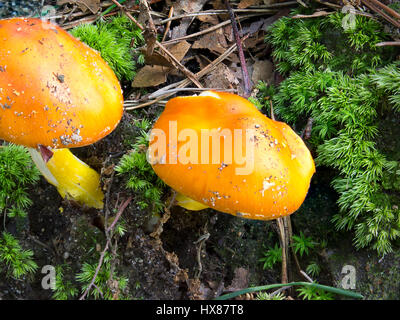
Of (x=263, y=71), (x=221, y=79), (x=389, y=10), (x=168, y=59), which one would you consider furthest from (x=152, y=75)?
(x=389, y=10)

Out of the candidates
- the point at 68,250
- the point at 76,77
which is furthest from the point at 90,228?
the point at 76,77

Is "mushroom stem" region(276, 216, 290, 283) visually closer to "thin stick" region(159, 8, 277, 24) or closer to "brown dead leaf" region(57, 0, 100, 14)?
"thin stick" region(159, 8, 277, 24)

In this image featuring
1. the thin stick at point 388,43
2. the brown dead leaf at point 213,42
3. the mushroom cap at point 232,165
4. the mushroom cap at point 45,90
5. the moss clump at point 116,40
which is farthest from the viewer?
the brown dead leaf at point 213,42

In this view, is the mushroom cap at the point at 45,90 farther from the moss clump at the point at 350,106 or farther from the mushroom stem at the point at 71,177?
the moss clump at the point at 350,106

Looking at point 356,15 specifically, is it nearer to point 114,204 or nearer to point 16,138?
point 114,204

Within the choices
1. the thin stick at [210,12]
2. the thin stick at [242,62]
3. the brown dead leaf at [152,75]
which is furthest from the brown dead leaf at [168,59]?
the thin stick at [242,62]
